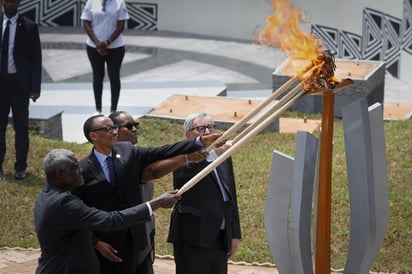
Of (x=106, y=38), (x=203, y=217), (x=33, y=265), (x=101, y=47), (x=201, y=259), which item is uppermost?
(x=106, y=38)

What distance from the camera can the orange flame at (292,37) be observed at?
5.85m

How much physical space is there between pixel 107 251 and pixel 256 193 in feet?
11.6

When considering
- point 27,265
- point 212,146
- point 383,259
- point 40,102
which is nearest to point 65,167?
point 212,146

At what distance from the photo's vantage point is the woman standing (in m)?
11.0

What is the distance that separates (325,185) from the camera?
5891 millimetres

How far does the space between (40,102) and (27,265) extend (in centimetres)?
538

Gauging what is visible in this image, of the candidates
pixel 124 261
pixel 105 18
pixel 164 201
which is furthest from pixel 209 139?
pixel 105 18

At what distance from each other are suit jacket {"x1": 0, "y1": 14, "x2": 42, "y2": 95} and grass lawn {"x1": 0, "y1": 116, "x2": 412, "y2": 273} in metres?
0.92

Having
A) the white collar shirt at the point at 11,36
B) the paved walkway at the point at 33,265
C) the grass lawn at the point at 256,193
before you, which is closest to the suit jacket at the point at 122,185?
the paved walkway at the point at 33,265

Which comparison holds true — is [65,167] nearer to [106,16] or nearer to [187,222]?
[187,222]

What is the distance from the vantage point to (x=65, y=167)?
17.2 ft

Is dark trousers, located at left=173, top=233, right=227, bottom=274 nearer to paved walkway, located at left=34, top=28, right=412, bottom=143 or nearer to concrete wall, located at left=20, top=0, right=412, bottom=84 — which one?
paved walkway, located at left=34, top=28, right=412, bottom=143

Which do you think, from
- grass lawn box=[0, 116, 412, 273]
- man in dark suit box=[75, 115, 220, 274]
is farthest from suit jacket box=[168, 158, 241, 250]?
grass lawn box=[0, 116, 412, 273]

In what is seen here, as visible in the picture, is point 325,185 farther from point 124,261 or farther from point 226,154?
point 124,261
